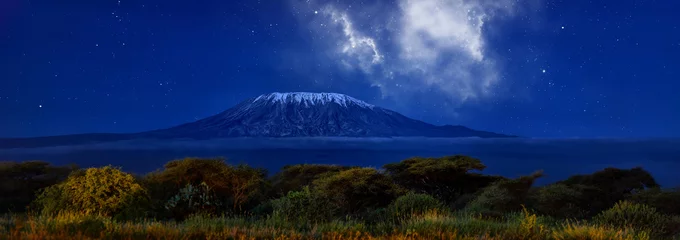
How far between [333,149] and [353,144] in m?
9.07

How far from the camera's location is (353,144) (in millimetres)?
182750

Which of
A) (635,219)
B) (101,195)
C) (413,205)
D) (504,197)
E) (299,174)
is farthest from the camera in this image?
(299,174)

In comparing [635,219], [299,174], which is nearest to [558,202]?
[635,219]

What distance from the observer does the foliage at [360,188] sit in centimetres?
2331

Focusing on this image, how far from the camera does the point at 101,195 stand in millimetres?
17688

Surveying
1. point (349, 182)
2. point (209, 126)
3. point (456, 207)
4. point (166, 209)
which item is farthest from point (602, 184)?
point (209, 126)

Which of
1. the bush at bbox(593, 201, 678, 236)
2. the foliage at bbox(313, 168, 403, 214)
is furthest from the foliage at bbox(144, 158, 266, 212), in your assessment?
the bush at bbox(593, 201, 678, 236)

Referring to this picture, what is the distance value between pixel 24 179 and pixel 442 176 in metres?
23.1

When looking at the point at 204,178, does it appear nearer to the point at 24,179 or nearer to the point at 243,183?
the point at 243,183

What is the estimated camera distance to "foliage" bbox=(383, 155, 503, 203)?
90.4 feet

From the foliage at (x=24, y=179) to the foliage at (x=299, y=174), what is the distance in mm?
11260

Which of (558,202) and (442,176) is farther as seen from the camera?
(442,176)

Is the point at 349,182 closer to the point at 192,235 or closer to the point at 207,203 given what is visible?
the point at 207,203

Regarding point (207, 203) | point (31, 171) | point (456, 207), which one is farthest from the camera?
point (31, 171)
